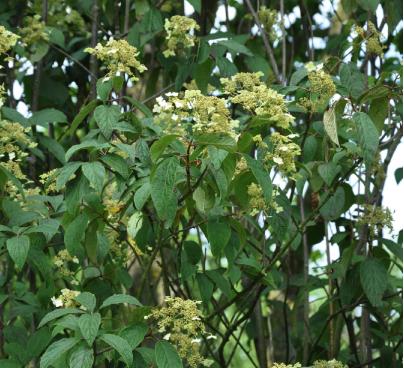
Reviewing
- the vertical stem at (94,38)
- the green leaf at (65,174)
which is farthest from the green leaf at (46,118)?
the green leaf at (65,174)

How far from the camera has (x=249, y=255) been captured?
3.02 m

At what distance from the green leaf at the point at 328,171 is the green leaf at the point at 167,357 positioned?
765mm

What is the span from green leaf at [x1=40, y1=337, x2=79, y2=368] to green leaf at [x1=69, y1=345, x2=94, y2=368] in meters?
0.02

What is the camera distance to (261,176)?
2129 millimetres

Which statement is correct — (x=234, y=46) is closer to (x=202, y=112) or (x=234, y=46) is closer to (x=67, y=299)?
(x=202, y=112)

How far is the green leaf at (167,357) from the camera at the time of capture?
2086 millimetres

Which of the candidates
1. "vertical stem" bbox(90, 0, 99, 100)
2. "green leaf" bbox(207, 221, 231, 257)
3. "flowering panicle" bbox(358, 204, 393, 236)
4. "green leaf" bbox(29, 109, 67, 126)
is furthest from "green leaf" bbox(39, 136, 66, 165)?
"flowering panicle" bbox(358, 204, 393, 236)

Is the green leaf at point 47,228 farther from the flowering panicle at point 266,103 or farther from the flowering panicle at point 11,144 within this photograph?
the flowering panicle at point 266,103

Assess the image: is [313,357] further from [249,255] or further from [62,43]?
[62,43]

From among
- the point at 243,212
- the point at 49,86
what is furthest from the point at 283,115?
the point at 49,86

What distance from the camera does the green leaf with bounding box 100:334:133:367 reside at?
2.00 metres

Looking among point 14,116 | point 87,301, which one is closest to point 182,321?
point 87,301

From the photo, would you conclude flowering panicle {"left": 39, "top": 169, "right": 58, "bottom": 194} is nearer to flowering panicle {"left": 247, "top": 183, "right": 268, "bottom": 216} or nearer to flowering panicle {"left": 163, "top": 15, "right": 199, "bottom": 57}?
flowering panicle {"left": 247, "top": 183, "right": 268, "bottom": 216}

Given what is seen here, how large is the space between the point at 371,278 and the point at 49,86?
140cm
